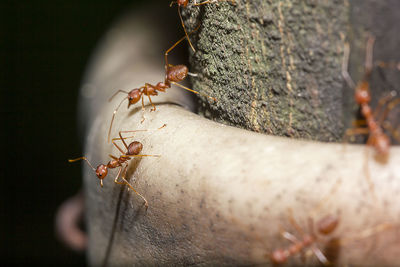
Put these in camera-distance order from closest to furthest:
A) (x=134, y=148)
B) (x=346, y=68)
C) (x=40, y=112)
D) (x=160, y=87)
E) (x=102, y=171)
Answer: (x=346, y=68)
(x=134, y=148)
(x=102, y=171)
(x=160, y=87)
(x=40, y=112)

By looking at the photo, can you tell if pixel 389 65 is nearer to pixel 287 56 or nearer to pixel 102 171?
pixel 287 56

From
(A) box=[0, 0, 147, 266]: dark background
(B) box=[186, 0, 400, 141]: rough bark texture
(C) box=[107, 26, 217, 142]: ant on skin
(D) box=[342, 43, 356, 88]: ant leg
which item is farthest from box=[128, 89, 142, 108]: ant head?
(A) box=[0, 0, 147, 266]: dark background

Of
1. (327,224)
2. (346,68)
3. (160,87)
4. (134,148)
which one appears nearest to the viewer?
(327,224)

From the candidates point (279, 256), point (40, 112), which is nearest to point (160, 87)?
point (279, 256)

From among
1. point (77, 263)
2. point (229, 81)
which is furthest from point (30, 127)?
point (229, 81)

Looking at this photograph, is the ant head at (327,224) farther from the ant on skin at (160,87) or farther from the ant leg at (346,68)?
the ant on skin at (160,87)

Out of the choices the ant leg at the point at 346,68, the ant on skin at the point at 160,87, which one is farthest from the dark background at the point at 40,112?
the ant leg at the point at 346,68

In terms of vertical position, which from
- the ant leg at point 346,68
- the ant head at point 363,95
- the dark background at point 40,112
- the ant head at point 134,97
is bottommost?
the dark background at point 40,112

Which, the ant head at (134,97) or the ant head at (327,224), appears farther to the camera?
the ant head at (134,97)

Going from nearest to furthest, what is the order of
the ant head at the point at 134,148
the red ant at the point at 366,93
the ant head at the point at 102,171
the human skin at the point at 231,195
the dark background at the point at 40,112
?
the human skin at the point at 231,195 < the red ant at the point at 366,93 < the ant head at the point at 134,148 < the ant head at the point at 102,171 < the dark background at the point at 40,112
